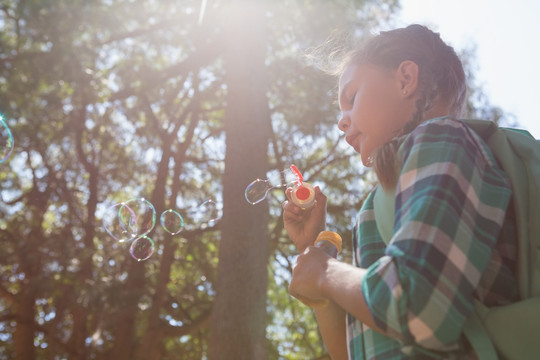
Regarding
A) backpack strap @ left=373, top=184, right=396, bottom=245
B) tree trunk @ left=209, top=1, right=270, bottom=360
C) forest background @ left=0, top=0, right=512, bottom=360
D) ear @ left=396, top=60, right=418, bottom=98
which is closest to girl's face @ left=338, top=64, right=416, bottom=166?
ear @ left=396, top=60, right=418, bottom=98

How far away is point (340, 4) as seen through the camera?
903cm

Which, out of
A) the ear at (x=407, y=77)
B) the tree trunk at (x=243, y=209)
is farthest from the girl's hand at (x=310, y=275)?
the tree trunk at (x=243, y=209)

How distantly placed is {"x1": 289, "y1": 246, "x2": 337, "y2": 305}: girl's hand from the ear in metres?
0.48

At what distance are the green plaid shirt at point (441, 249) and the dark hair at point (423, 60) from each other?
0.33 m

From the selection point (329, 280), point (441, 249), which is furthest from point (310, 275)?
point (441, 249)

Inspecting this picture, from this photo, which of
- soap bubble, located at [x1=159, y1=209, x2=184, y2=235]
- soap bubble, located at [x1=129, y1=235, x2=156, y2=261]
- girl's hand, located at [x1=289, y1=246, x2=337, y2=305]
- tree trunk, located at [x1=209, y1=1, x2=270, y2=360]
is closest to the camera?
girl's hand, located at [x1=289, y1=246, x2=337, y2=305]

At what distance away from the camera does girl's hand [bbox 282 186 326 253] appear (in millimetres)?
1760

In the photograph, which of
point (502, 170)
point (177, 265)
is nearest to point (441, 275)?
point (502, 170)

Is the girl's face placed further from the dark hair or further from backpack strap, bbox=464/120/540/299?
backpack strap, bbox=464/120/540/299

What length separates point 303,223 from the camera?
1788 millimetres

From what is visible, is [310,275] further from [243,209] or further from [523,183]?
[243,209]

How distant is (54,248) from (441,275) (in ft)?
34.1

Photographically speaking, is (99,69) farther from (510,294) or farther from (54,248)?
(510,294)

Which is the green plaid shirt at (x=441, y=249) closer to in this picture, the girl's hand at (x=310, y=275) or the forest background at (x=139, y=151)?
the girl's hand at (x=310, y=275)
